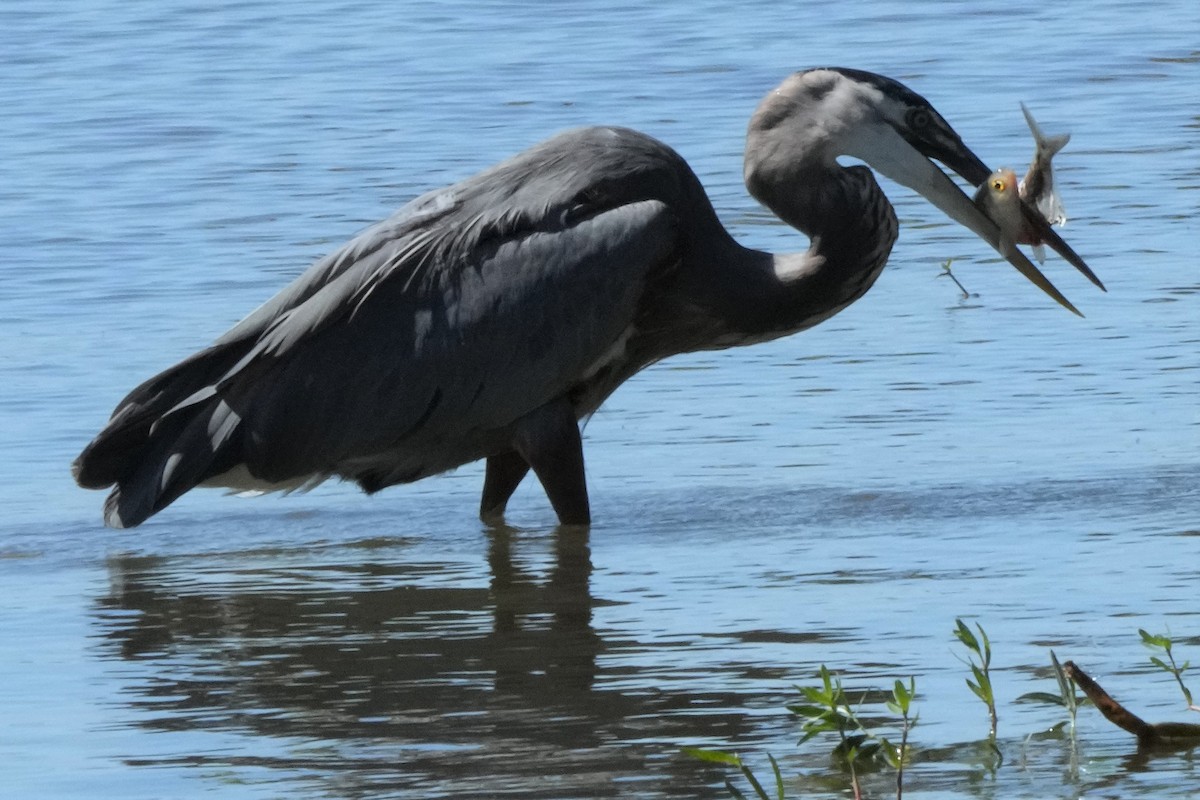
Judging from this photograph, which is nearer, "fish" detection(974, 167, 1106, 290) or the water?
the water

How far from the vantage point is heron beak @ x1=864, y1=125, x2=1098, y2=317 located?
24.0 ft

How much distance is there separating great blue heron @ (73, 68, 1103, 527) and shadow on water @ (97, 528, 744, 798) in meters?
0.28

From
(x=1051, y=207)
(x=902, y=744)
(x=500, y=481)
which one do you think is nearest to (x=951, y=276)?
(x=1051, y=207)

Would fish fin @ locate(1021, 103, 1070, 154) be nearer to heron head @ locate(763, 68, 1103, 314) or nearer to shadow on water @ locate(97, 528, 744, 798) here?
heron head @ locate(763, 68, 1103, 314)

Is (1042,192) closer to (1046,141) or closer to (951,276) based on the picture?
(1046,141)

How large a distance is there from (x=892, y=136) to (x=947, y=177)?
20cm

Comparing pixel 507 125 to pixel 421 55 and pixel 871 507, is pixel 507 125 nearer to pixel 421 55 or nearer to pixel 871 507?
pixel 421 55

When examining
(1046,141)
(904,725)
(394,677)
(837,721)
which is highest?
(1046,141)

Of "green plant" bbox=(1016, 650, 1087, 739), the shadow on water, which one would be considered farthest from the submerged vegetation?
the shadow on water

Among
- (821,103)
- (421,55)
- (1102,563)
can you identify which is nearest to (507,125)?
(421,55)

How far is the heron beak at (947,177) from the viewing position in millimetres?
7324

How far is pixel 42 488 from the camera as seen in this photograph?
24.6 feet

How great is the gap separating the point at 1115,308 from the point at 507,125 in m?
5.21

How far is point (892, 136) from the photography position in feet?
24.0
